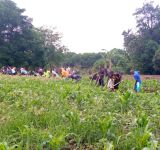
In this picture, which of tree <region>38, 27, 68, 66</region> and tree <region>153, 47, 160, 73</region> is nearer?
tree <region>153, 47, 160, 73</region>

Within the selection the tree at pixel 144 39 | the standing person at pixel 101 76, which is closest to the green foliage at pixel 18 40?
the tree at pixel 144 39

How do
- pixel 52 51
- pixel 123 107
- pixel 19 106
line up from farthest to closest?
pixel 52 51, pixel 123 107, pixel 19 106

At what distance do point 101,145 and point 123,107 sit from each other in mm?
3489

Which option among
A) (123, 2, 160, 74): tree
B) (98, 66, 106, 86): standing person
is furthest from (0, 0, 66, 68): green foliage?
(98, 66, 106, 86): standing person

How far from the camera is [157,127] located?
19.4ft

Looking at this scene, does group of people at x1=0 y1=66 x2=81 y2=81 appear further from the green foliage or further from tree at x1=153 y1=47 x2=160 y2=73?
tree at x1=153 y1=47 x2=160 y2=73

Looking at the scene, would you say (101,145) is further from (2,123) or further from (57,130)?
(2,123)

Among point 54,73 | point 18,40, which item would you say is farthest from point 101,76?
point 18,40

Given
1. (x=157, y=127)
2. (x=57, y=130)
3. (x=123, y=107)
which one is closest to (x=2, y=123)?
(x=57, y=130)

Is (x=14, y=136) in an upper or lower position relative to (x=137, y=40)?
lower

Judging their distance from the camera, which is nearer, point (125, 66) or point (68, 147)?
point (68, 147)

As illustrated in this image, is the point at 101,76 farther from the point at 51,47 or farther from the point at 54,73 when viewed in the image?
the point at 51,47

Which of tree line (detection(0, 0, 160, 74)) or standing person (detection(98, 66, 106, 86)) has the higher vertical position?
tree line (detection(0, 0, 160, 74))

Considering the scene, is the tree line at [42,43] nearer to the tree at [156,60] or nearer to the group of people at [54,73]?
the tree at [156,60]
